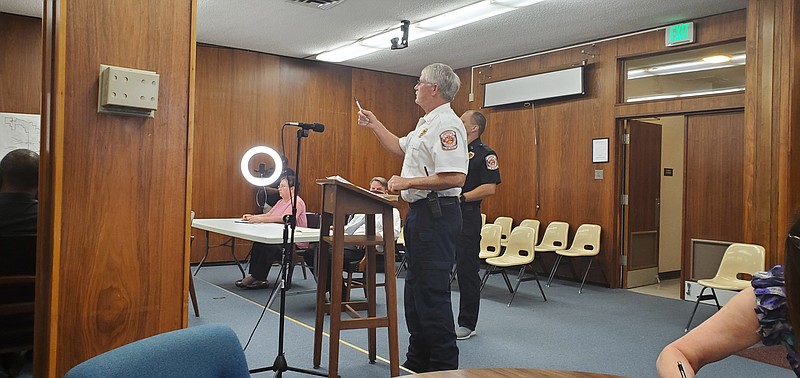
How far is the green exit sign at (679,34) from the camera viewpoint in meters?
5.62

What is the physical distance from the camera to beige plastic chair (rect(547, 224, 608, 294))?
19.8 ft

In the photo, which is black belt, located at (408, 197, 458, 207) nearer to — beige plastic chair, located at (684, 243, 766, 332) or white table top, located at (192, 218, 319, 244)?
white table top, located at (192, 218, 319, 244)

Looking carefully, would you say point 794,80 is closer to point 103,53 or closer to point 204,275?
point 103,53

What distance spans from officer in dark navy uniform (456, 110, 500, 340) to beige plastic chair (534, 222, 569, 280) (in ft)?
8.51

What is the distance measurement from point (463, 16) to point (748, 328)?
195 inches

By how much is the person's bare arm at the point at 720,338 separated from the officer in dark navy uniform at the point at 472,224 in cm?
270

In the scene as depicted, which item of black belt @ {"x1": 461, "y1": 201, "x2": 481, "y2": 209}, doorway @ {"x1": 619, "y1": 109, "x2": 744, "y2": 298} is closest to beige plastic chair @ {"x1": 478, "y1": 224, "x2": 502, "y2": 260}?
doorway @ {"x1": 619, "y1": 109, "x2": 744, "y2": 298}

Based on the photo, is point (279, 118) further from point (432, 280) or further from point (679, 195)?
point (432, 280)

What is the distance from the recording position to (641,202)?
663 centimetres

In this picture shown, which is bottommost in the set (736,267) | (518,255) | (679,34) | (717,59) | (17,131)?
(518,255)

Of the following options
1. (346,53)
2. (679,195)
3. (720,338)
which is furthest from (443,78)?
(679,195)

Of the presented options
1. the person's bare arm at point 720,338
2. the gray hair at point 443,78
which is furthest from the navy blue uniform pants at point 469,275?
the person's bare arm at point 720,338

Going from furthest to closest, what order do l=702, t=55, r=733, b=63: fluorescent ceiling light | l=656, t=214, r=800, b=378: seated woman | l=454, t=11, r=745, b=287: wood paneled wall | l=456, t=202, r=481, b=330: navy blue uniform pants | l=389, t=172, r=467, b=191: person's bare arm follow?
l=454, t=11, r=745, b=287: wood paneled wall
l=702, t=55, r=733, b=63: fluorescent ceiling light
l=456, t=202, r=481, b=330: navy blue uniform pants
l=389, t=172, r=467, b=191: person's bare arm
l=656, t=214, r=800, b=378: seated woman

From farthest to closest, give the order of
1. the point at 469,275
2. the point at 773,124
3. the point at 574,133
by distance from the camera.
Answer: the point at 574,133 → the point at 773,124 → the point at 469,275
